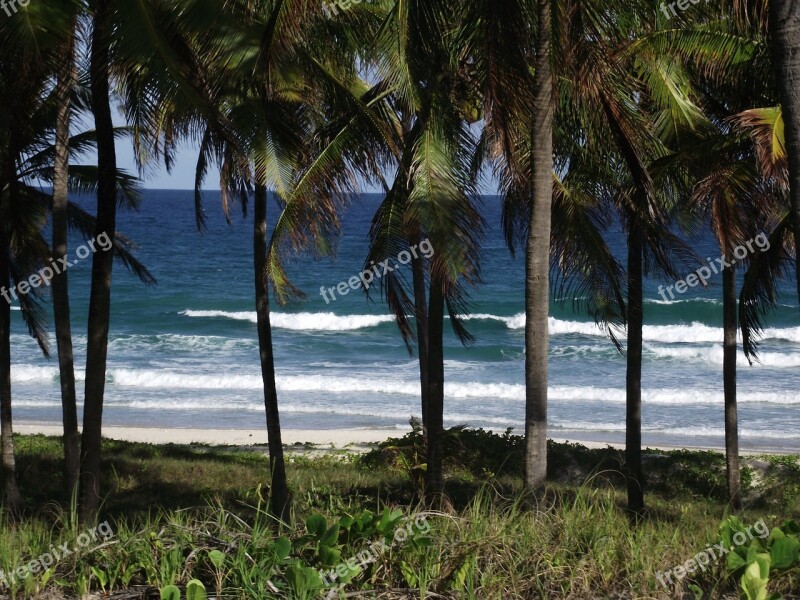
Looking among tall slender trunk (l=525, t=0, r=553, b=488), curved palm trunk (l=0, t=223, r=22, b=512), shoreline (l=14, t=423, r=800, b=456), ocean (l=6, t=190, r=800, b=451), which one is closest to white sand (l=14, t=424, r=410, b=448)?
shoreline (l=14, t=423, r=800, b=456)

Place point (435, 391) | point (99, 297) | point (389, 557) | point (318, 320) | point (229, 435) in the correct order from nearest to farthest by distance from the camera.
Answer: point (389, 557) < point (99, 297) < point (435, 391) < point (229, 435) < point (318, 320)

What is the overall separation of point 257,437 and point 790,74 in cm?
1762

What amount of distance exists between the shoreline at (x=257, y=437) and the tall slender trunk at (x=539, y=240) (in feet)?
37.5

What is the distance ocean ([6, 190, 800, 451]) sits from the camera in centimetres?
2323

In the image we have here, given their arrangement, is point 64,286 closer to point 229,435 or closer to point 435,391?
point 435,391

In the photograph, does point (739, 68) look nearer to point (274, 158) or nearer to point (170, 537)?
point (274, 158)

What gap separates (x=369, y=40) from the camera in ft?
32.2

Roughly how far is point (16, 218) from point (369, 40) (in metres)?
4.72

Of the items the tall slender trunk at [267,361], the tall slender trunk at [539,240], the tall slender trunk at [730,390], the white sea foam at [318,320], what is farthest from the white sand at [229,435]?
the white sea foam at [318,320]

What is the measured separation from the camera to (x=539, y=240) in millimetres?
7066

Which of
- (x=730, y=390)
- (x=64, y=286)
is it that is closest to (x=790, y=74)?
(x=64, y=286)

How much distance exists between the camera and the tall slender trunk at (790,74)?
15.8ft

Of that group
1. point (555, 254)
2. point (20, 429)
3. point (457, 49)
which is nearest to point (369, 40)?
point (457, 49)

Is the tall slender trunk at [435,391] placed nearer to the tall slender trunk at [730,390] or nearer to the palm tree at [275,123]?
the palm tree at [275,123]
